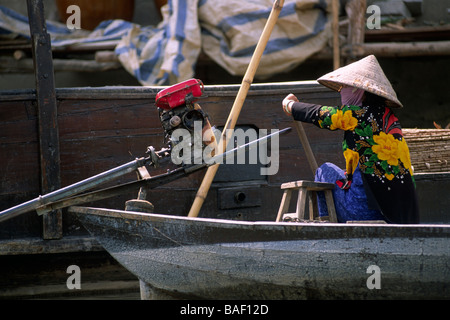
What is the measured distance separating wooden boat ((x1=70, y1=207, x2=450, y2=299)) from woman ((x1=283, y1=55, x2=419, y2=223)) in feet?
1.21

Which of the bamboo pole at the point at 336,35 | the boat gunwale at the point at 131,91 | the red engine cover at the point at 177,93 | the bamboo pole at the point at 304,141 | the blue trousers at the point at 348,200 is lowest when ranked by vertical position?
the blue trousers at the point at 348,200

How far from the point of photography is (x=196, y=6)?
6.23 metres

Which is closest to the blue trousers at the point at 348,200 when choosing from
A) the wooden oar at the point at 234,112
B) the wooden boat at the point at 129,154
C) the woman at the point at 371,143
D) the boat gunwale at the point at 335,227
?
the woman at the point at 371,143

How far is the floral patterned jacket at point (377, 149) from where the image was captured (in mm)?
3641

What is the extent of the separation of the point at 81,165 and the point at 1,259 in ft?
2.60

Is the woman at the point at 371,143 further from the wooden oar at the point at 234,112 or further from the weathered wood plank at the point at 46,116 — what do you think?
the weathered wood plank at the point at 46,116

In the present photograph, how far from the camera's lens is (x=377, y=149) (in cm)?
364

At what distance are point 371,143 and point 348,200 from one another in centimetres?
35

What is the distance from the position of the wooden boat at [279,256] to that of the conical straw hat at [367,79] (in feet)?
2.31

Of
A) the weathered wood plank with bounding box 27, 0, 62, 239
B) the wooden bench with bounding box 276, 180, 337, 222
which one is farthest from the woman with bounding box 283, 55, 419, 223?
the weathered wood plank with bounding box 27, 0, 62, 239

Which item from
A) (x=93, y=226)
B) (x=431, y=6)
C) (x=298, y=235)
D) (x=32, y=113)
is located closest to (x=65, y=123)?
(x=32, y=113)

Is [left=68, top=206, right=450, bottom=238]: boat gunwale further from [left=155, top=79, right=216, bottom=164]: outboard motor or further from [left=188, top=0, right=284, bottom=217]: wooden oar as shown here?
[left=188, top=0, right=284, bottom=217]: wooden oar

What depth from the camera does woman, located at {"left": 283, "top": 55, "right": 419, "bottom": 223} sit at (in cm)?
364

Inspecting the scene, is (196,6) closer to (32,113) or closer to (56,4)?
(56,4)
